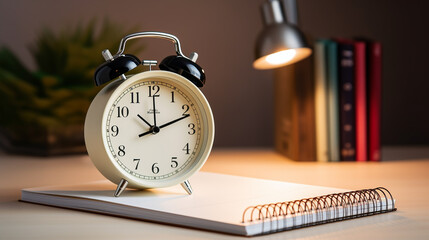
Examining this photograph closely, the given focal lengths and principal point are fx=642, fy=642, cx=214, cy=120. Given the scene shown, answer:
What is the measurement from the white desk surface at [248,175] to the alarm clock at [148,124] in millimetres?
120

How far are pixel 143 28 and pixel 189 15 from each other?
0.17m

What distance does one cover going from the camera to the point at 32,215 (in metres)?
1.02

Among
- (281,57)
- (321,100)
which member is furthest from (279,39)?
(321,100)

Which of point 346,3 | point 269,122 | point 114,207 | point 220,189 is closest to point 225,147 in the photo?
point 269,122

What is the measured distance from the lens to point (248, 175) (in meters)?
1.56

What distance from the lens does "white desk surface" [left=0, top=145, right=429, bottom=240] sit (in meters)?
0.88

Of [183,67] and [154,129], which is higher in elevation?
[183,67]

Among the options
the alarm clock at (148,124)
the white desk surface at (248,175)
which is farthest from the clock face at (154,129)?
the white desk surface at (248,175)

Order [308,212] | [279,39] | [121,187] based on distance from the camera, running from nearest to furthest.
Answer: [308,212] → [121,187] → [279,39]

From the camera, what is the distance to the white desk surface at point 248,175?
34.6 inches

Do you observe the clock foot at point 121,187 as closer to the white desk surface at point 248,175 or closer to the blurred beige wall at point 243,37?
the white desk surface at point 248,175

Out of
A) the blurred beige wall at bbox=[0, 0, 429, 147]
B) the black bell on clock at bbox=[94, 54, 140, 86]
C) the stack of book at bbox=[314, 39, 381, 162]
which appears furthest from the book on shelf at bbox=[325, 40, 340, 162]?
the black bell on clock at bbox=[94, 54, 140, 86]

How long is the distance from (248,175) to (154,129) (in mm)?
484

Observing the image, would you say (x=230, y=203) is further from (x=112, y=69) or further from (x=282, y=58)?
(x=282, y=58)
